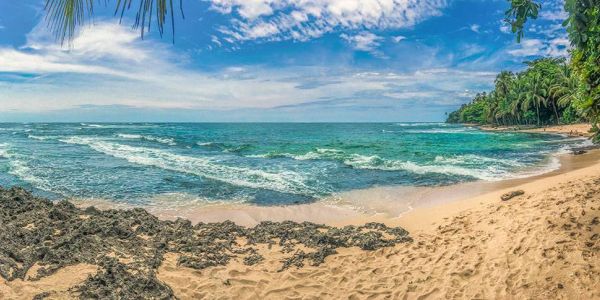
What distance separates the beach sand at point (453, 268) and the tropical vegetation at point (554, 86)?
1.69 m

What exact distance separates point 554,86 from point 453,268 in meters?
60.4

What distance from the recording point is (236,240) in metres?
6.95

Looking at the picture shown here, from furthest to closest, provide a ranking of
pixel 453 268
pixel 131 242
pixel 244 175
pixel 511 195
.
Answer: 1. pixel 244 175
2. pixel 511 195
3. pixel 131 242
4. pixel 453 268

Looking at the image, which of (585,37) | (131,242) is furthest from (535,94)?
(131,242)

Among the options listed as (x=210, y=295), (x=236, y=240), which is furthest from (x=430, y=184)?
(x=210, y=295)

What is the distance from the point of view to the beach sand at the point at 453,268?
467 centimetres

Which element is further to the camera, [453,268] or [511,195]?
[511,195]

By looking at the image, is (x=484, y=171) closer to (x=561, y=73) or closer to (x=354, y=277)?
(x=354, y=277)

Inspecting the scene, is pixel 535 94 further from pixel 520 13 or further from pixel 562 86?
pixel 520 13

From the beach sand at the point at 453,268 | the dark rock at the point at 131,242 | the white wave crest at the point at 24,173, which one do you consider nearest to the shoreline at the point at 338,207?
the dark rock at the point at 131,242

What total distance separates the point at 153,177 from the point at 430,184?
1087cm

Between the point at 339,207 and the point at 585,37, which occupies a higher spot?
the point at 585,37

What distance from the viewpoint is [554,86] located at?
176 feet

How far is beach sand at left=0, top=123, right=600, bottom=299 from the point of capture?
467cm
